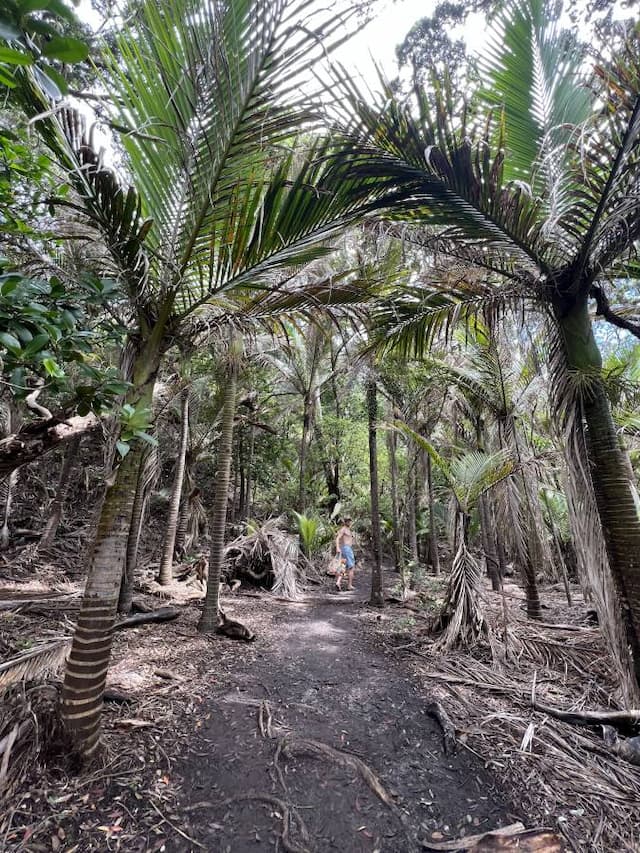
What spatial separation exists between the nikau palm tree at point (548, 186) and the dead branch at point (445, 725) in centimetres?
139

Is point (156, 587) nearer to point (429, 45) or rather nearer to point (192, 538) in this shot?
point (192, 538)

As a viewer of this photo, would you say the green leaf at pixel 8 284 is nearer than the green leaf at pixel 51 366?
Yes

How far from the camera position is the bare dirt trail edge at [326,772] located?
197 centimetres

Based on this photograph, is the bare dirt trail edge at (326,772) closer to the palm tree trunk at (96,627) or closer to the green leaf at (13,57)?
the palm tree trunk at (96,627)

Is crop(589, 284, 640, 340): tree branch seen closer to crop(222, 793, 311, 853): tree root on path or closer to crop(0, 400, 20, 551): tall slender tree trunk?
crop(222, 793, 311, 853): tree root on path

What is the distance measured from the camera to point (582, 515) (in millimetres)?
2889

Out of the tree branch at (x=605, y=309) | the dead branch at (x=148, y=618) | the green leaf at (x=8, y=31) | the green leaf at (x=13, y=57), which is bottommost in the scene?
the dead branch at (x=148, y=618)

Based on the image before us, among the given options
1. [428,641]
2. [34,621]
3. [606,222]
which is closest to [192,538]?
[34,621]

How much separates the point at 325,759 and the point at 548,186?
4.28 meters

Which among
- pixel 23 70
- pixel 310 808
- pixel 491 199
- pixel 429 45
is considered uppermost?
pixel 429 45

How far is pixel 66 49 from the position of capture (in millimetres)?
877

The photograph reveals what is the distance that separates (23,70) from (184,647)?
15.7 feet

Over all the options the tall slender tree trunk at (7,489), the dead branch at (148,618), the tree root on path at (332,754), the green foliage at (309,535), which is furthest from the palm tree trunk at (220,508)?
the green foliage at (309,535)

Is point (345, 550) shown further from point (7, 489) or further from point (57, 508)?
point (7, 489)
